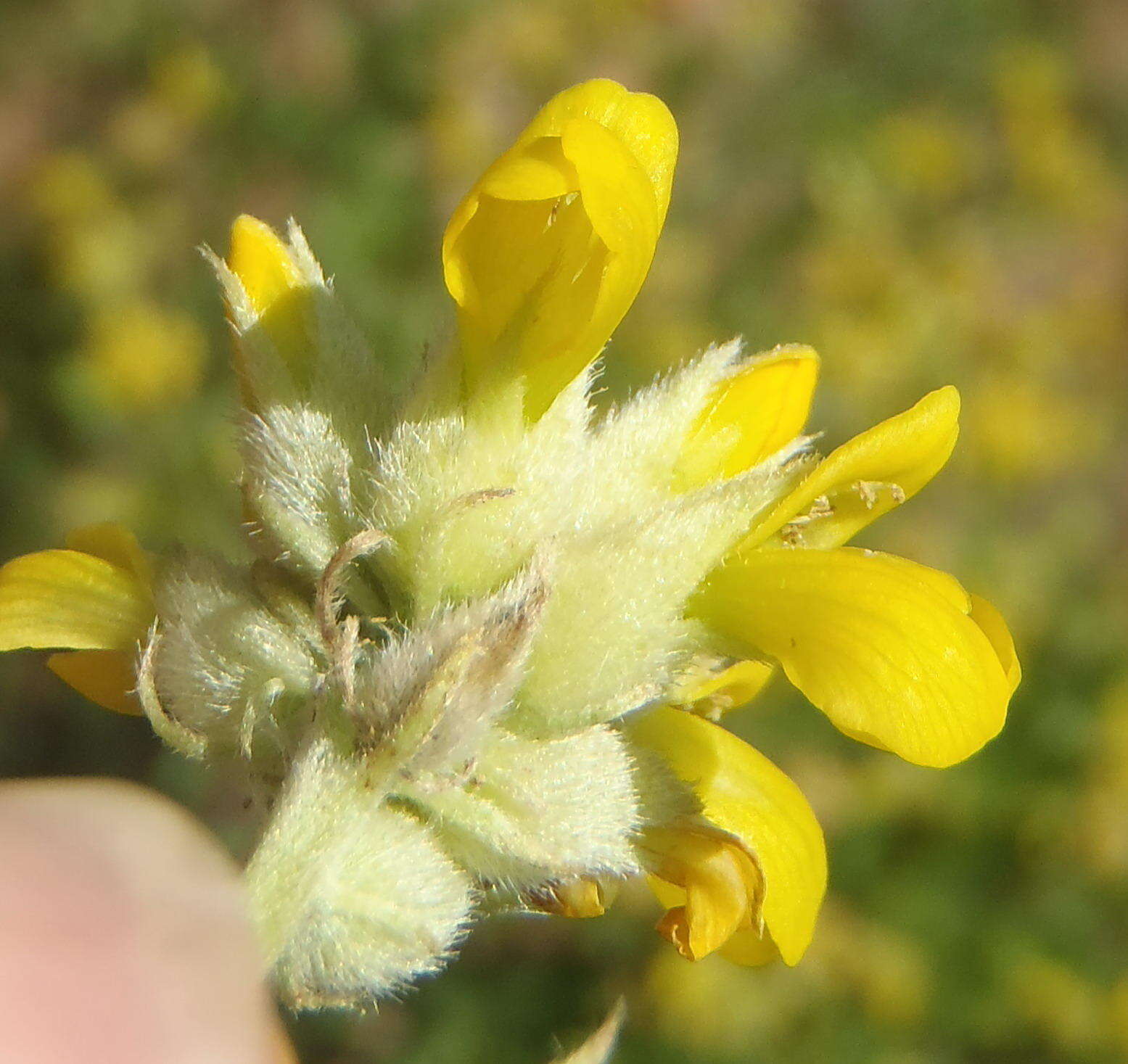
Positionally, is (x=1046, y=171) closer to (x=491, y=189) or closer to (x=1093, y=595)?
(x=1093, y=595)

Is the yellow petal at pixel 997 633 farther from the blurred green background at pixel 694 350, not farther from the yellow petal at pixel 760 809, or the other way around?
the blurred green background at pixel 694 350

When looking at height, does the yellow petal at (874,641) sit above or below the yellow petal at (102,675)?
above

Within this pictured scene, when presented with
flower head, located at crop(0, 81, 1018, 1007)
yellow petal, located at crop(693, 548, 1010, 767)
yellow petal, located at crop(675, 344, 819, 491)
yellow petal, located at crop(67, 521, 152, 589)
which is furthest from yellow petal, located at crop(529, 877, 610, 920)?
yellow petal, located at crop(67, 521, 152, 589)

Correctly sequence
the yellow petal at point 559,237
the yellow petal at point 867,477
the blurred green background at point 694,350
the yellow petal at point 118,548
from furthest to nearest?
1. the blurred green background at point 694,350
2. the yellow petal at point 118,548
3. the yellow petal at point 867,477
4. the yellow petal at point 559,237

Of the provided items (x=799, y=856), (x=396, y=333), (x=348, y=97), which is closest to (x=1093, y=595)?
(x=396, y=333)

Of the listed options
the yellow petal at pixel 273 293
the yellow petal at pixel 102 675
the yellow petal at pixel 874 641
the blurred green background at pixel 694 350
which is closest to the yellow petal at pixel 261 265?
the yellow petal at pixel 273 293

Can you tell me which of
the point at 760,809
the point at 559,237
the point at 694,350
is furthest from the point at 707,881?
the point at 694,350

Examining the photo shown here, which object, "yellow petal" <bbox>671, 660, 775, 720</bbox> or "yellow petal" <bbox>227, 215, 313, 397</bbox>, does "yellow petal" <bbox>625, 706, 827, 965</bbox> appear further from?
"yellow petal" <bbox>227, 215, 313, 397</bbox>
